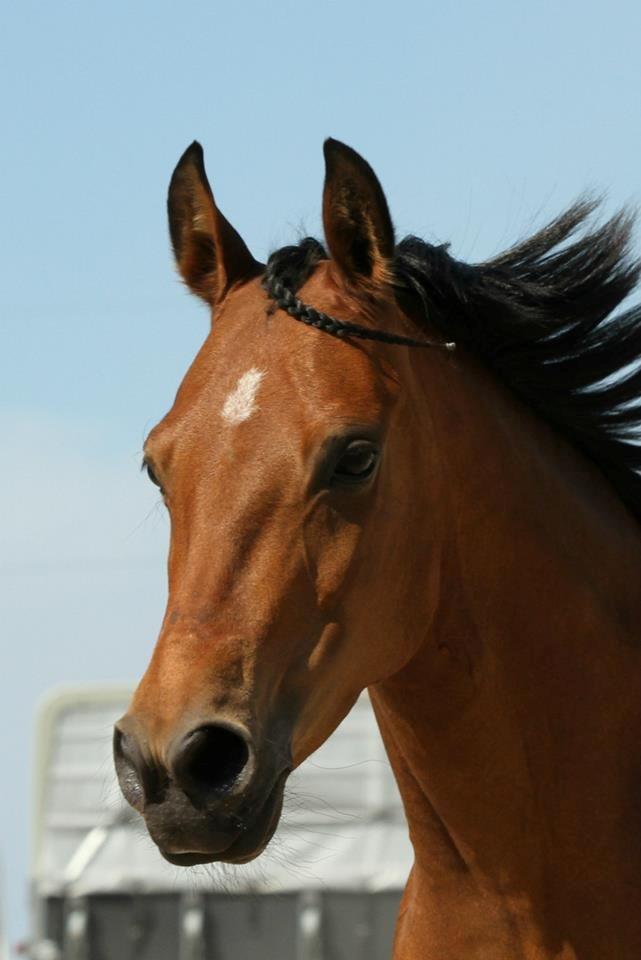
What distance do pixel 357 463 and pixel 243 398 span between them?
276 mm

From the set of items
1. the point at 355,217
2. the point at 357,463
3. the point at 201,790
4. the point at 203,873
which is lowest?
the point at 203,873

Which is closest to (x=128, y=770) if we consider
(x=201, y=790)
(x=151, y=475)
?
(x=201, y=790)

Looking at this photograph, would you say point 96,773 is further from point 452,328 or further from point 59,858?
point 452,328

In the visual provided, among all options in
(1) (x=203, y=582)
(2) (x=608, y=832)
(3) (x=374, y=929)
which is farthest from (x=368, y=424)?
(3) (x=374, y=929)

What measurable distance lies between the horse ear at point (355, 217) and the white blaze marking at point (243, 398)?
1.55 ft

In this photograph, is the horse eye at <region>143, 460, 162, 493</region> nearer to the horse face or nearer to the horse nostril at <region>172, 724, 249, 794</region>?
the horse face

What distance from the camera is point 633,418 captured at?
452cm

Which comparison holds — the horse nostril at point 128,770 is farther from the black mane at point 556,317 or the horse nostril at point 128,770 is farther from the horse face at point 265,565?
the black mane at point 556,317

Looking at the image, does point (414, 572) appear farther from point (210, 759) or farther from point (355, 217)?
point (355, 217)

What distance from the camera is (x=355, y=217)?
4.04 m

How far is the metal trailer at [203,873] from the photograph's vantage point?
8.34m

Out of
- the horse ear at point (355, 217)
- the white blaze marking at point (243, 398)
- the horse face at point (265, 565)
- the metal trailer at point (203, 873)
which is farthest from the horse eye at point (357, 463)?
the metal trailer at point (203, 873)

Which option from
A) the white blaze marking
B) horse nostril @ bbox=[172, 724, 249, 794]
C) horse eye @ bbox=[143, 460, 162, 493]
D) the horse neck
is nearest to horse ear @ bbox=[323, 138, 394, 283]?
the horse neck

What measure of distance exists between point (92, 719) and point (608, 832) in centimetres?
568
